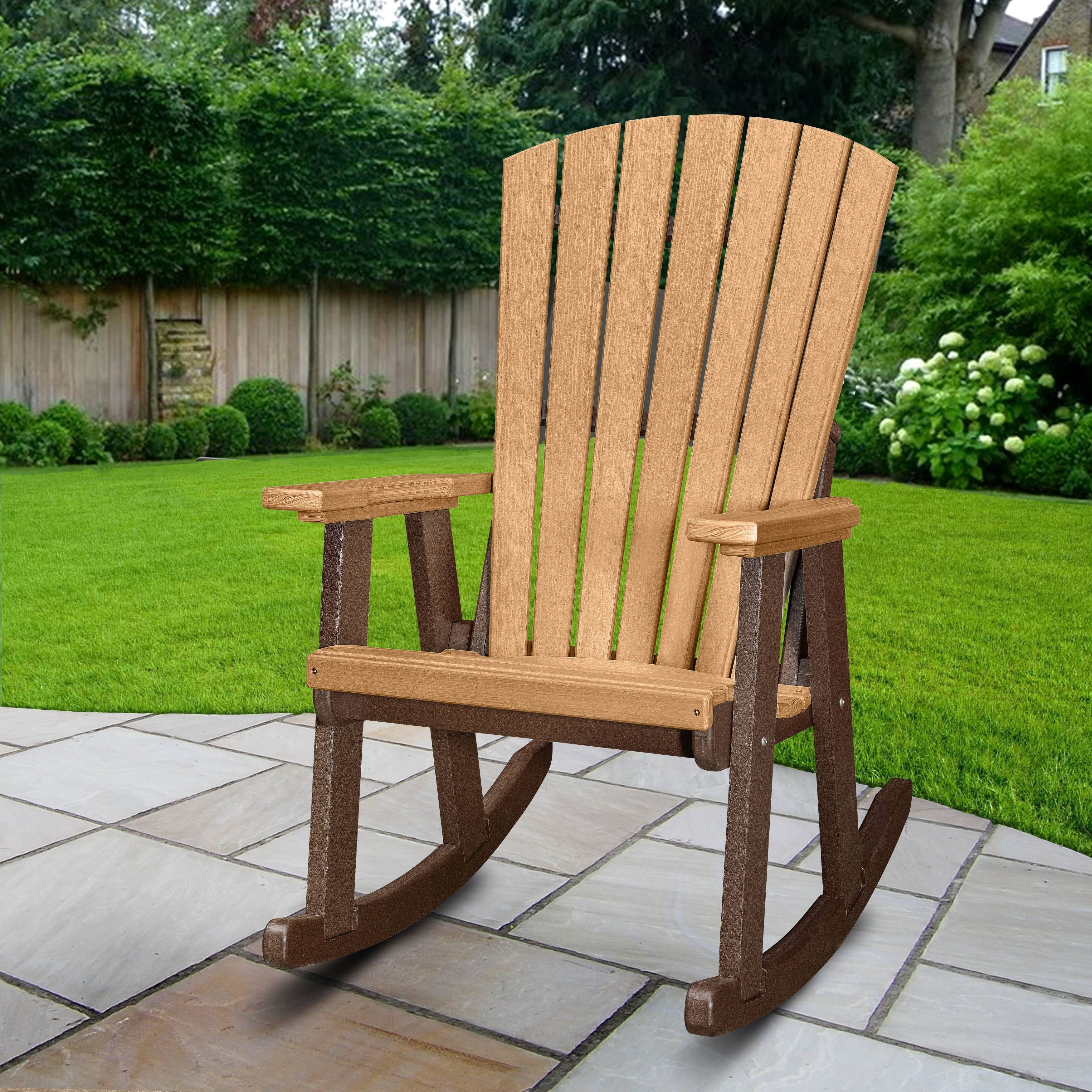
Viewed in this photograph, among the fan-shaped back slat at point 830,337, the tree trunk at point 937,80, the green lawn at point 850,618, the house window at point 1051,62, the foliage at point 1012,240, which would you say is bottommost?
the green lawn at point 850,618

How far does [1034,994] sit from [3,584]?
4.04 meters

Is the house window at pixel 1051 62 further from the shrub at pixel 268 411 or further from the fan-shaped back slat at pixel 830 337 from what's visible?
the fan-shaped back slat at pixel 830 337

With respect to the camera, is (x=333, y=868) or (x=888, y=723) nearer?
(x=333, y=868)

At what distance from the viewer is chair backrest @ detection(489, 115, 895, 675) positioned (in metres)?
1.98

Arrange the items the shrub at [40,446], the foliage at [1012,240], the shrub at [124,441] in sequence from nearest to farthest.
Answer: the foliage at [1012,240], the shrub at [40,446], the shrub at [124,441]

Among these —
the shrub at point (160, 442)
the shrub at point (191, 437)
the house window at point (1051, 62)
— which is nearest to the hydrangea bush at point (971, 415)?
the shrub at point (191, 437)

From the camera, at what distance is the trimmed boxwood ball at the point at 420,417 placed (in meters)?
10.9

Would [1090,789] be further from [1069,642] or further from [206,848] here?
[206,848]

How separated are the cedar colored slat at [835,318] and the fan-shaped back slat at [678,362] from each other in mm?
190

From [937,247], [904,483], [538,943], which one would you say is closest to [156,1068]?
[538,943]

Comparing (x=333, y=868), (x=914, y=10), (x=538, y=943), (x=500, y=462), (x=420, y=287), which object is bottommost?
(x=538, y=943)

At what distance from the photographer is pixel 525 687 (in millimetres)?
1583

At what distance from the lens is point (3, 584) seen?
4.71 metres

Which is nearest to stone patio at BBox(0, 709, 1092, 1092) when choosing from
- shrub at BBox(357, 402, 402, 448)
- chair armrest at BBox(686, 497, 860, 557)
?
chair armrest at BBox(686, 497, 860, 557)
